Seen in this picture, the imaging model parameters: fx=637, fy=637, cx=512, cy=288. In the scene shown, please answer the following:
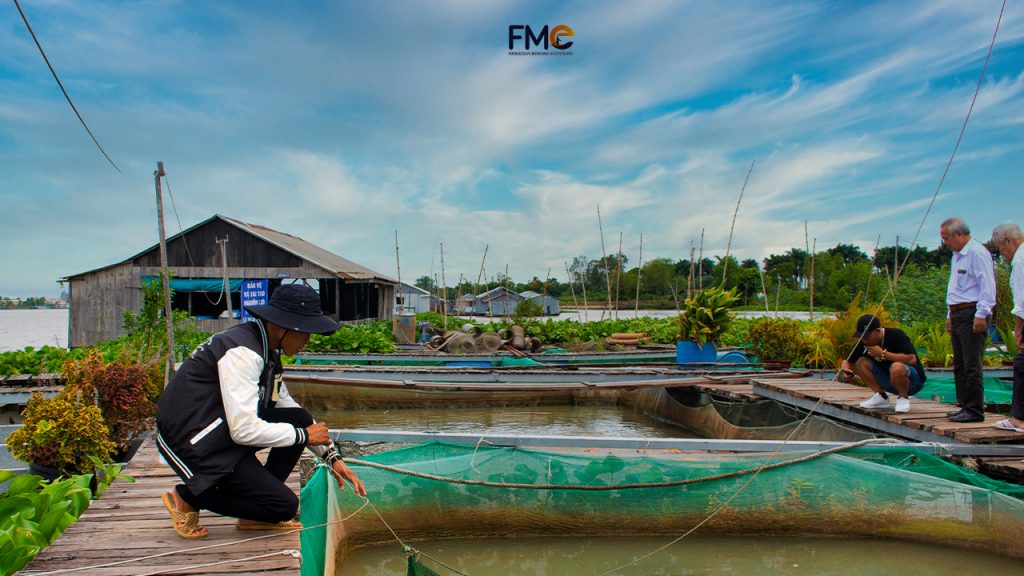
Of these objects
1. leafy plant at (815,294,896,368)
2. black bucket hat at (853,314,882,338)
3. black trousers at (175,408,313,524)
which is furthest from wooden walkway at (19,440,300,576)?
leafy plant at (815,294,896,368)

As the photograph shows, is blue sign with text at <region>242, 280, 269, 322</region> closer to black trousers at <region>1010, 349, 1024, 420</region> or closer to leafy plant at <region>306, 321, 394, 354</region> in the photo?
leafy plant at <region>306, 321, 394, 354</region>

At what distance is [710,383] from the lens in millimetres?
8195

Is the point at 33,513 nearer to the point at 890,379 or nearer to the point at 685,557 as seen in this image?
the point at 685,557

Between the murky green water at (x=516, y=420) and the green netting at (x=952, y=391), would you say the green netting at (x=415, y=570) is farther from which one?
the green netting at (x=952, y=391)

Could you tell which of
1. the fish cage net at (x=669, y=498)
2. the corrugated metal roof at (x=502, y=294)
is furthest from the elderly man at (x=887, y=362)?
the corrugated metal roof at (x=502, y=294)

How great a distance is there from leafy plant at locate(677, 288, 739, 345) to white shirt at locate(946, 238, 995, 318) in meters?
4.68

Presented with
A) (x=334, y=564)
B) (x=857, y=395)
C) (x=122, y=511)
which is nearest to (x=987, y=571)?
(x=857, y=395)

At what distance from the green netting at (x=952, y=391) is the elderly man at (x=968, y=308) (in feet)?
7.46

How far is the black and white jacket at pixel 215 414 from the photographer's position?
98.3 inches

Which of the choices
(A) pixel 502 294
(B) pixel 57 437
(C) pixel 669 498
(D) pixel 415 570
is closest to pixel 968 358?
(C) pixel 669 498

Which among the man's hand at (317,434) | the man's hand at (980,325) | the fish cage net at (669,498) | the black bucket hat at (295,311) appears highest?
the black bucket hat at (295,311)

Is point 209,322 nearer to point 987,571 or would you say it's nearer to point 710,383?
point 710,383

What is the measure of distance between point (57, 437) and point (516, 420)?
17.6 feet

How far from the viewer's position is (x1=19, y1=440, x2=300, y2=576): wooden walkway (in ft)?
8.11
